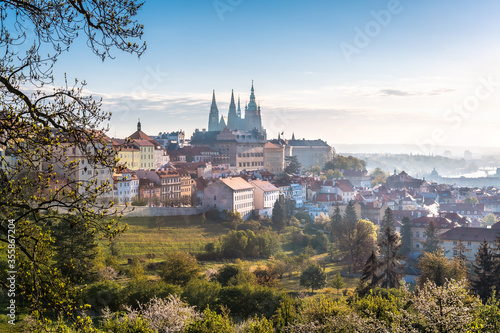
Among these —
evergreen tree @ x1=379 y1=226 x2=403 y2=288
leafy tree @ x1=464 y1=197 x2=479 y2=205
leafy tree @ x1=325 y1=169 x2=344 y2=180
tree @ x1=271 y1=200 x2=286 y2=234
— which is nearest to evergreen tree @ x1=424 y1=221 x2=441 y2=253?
tree @ x1=271 y1=200 x2=286 y2=234

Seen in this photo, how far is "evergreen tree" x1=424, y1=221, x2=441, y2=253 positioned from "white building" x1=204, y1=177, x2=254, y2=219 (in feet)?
62.9

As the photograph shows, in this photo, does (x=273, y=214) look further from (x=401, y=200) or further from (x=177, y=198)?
(x=401, y=200)

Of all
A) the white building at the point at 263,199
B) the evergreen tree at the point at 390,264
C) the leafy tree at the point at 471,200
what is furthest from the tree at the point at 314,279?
the leafy tree at the point at 471,200

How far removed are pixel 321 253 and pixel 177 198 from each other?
670 inches

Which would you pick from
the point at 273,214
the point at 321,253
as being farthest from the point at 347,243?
the point at 273,214

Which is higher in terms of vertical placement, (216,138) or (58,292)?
(216,138)

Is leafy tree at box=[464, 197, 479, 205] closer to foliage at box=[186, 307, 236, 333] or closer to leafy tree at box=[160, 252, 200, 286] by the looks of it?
leafy tree at box=[160, 252, 200, 286]

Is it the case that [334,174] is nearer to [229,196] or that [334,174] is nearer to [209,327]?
[229,196]

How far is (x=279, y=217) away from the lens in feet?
177

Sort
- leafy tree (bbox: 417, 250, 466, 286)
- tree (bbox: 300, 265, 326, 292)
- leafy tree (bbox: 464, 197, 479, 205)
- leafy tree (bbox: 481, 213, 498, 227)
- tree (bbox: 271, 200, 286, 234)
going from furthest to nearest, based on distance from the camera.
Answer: leafy tree (bbox: 464, 197, 479, 205) → leafy tree (bbox: 481, 213, 498, 227) → tree (bbox: 271, 200, 286, 234) → tree (bbox: 300, 265, 326, 292) → leafy tree (bbox: 417, 250, 466, 286)

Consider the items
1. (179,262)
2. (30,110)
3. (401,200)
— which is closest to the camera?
(30,110)

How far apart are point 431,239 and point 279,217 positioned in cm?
1579

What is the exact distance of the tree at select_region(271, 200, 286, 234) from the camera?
174 feet

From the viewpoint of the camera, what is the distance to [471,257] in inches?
1860
